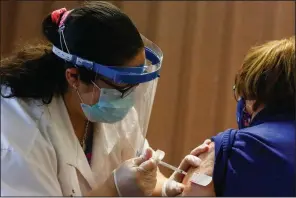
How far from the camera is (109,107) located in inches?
49.3

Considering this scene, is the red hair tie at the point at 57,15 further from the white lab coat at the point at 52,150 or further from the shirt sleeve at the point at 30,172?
the shirt sleeve at the point at 30,172

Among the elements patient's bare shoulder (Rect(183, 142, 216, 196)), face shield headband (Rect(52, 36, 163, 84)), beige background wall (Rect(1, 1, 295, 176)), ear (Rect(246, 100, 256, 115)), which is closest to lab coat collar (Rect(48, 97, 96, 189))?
face shield headband (Rect(52, 36, 163, 84))

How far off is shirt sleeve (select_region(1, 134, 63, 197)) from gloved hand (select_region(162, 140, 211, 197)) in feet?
1.03

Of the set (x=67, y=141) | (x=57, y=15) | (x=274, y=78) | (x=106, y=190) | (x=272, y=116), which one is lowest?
(x=106, y=190)

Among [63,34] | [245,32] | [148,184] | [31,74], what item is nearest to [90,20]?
[63,34]

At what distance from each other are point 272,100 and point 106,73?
458mm

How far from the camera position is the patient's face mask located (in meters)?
1.22

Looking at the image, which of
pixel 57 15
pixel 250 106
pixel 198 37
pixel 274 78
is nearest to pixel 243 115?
pixel 250 106

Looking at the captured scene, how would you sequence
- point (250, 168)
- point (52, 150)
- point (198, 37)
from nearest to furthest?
point (250, 168), point (52, 150), point (198, 37)

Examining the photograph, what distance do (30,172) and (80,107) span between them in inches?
10.7

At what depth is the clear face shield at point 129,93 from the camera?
1148 mm

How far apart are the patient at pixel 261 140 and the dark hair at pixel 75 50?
13.2 inches

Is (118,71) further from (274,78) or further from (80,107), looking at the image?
(274,78)

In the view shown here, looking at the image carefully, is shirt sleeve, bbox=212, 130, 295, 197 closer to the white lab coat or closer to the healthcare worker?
the healthcare worker
